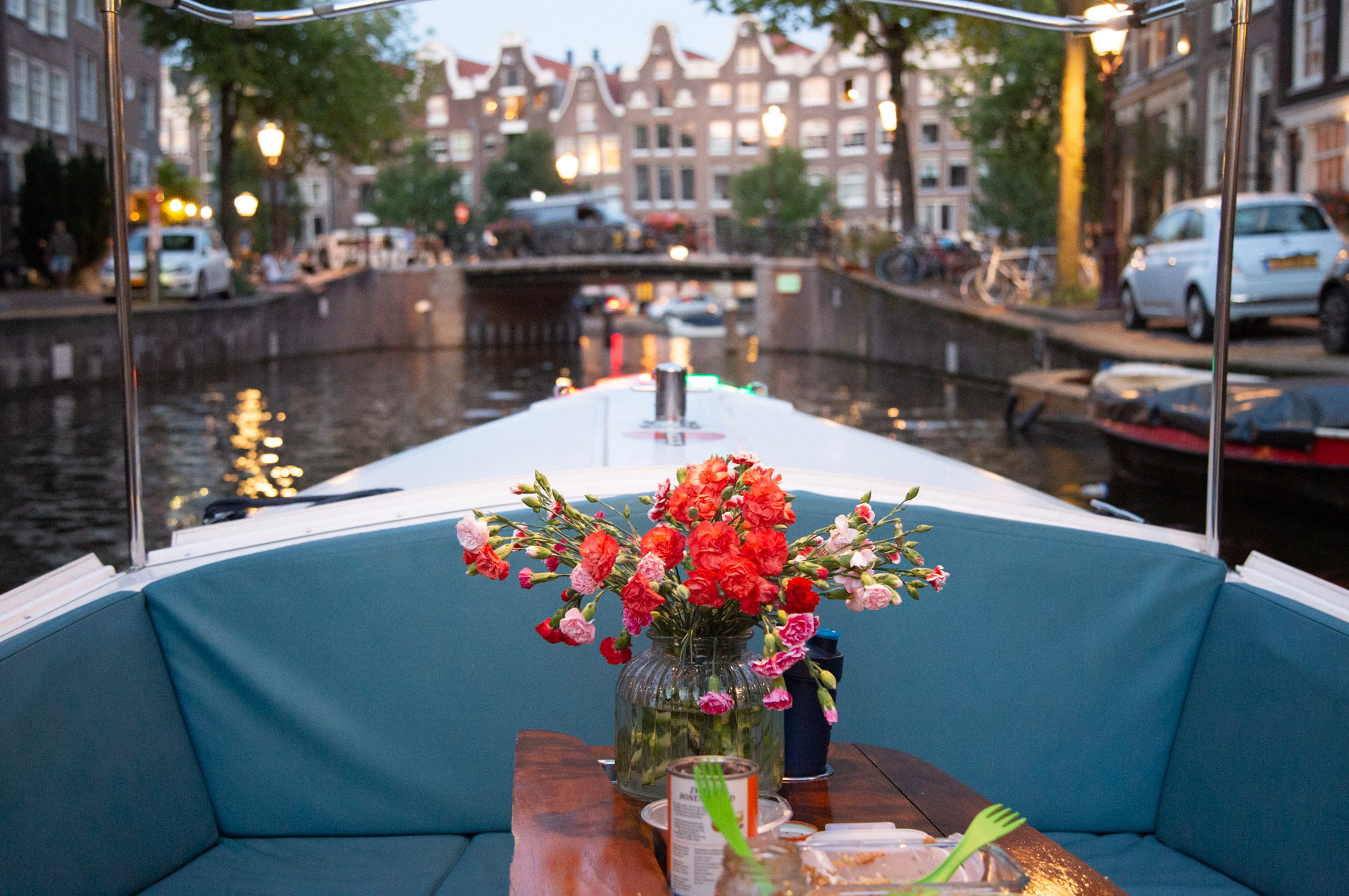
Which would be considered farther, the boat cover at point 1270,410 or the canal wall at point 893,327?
the canal wall at point 893,327

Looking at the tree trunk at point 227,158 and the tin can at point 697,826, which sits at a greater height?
the tree trunk at point 227,158

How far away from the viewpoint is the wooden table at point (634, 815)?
1.35m

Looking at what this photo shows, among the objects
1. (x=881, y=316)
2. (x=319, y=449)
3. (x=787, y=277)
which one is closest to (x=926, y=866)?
(x=319, y=449)

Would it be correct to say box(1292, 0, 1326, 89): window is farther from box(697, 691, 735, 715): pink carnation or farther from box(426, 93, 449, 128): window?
box(426, 93, 449, 128): window

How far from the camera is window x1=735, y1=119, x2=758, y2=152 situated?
50.7 metres

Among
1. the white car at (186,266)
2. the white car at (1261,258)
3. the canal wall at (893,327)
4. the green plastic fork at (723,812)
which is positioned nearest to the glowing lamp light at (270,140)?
the white car at (186,266)

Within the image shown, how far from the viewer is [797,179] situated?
46.5 m

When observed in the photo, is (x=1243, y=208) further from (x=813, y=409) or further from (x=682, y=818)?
(x=682, y=818)

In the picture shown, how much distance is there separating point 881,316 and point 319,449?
481 inches

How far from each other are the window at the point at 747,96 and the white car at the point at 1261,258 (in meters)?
39.9

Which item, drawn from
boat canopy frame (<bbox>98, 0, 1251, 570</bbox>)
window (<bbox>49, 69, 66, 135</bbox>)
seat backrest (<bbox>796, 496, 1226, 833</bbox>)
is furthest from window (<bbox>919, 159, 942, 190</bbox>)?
seat backrest (<bbox>796, 496, 1226, 833</bbox>)

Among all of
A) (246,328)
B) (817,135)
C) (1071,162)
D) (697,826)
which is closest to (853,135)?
(817,135)

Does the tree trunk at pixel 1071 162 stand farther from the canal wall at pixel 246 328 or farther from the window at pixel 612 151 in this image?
the window at pixel 612 151

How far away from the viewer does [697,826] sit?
129cm
